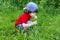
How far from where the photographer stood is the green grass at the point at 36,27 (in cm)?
518

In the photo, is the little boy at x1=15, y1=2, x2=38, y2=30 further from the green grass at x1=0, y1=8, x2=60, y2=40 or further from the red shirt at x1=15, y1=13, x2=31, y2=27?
the green grass at x1=0, y1=8, x2=60, y2=40

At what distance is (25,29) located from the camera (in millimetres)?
5438

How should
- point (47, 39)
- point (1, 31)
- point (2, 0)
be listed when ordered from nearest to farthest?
point (47, 39), point (1, 31), point (2, 0)

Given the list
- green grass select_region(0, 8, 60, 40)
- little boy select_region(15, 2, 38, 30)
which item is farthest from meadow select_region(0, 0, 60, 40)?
little boy select_region(15, 2, 38, 30)

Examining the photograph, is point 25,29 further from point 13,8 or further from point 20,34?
point 13,8

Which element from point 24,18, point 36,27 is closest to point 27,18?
point 24,18

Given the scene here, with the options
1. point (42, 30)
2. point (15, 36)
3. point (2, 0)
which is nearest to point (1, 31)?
point (15, 36)

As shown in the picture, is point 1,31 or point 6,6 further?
point 6,6

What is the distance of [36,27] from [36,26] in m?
0.10

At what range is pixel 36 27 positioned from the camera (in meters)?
5.45

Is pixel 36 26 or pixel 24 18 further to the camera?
pixel 36 26

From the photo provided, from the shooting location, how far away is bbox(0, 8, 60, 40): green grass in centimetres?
518

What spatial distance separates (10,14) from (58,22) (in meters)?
1.29

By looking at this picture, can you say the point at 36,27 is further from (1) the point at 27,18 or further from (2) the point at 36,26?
(1) the point at 27,18
